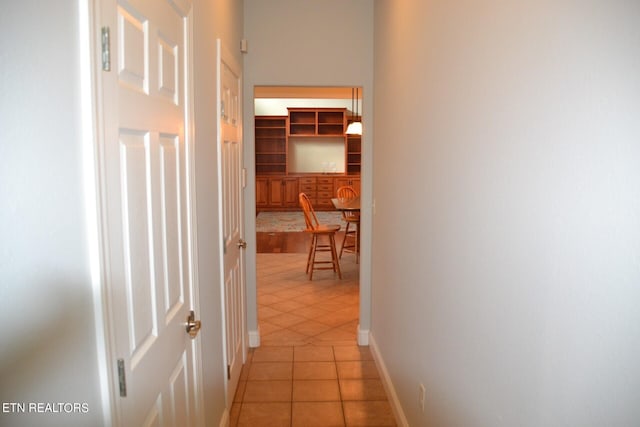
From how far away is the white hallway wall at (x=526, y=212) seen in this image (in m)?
0.79

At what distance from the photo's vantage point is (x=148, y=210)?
4.08 ft

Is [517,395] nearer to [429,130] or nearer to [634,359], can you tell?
[634,359]

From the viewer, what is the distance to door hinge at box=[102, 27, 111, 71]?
3.10 feet

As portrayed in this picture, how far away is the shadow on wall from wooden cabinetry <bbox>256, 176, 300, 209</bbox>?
34.9ft

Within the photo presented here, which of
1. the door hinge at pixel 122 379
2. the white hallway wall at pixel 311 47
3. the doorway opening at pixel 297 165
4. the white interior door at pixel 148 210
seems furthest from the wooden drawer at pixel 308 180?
the door hinge at pixel 122 379

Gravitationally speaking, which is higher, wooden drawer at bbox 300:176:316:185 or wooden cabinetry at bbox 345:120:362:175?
wooden cabinetry at bbox 345:120:362:175

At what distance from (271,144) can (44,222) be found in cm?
1110

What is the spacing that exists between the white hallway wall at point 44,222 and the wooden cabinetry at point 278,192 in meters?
10.6

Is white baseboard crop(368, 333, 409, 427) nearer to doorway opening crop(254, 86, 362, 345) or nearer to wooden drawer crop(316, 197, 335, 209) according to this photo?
doorway opening crop(254, 86, 362, 345)

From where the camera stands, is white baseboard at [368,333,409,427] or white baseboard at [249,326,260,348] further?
white baseboard at [249,326,260,348]

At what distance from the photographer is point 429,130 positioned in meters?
1.96

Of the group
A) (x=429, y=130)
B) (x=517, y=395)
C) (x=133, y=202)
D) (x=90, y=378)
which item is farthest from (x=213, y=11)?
(x=517, y=395)

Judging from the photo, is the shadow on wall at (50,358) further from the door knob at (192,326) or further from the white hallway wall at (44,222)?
the door knob at (192,326)

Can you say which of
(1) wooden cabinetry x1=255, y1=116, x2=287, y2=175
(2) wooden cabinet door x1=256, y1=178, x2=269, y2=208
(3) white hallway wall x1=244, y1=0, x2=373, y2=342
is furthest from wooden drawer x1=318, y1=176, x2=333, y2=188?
(3) white hallway wall x1=244, y1=0, x2=373, y2=342
